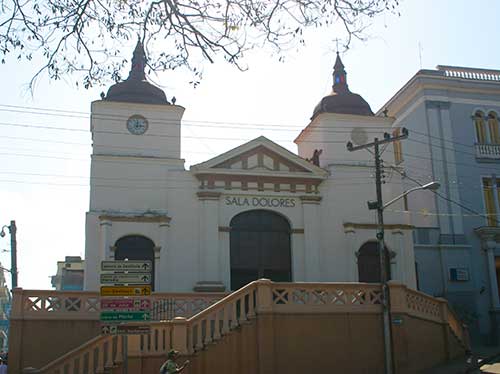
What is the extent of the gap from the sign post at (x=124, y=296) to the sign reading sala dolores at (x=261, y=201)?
15703 millimetres

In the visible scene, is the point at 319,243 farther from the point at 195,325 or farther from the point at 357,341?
the point at 195,325

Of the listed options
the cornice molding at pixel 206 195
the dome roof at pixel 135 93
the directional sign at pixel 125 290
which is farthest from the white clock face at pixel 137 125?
the directional sign at pixel 125 290

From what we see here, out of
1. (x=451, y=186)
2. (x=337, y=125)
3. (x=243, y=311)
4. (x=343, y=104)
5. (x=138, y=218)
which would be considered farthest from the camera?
(x=451, y=186)

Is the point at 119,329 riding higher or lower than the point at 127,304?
lower

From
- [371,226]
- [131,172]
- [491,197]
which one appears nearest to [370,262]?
[371,226]

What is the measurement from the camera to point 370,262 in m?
28.7

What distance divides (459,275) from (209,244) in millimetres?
12162

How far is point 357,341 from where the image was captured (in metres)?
19.2

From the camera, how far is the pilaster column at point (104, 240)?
1001 inches

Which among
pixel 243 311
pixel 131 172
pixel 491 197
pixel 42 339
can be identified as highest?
pixel 131 172

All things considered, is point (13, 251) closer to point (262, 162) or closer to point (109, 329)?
point (262, 162)

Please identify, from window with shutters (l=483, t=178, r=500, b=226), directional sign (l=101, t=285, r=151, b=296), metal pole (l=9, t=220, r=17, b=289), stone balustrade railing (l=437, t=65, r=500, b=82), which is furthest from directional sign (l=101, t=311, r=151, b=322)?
stone balustrade railing (l=437, t=65, r=500, b=82)

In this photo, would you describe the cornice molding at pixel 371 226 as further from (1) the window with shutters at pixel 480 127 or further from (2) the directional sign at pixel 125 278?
(2) the directional sign at pixel 125 278

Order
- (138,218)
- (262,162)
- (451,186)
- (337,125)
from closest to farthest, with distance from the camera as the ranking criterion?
Result: (138,218) → (262,162) → (337,125) → (451,186)
